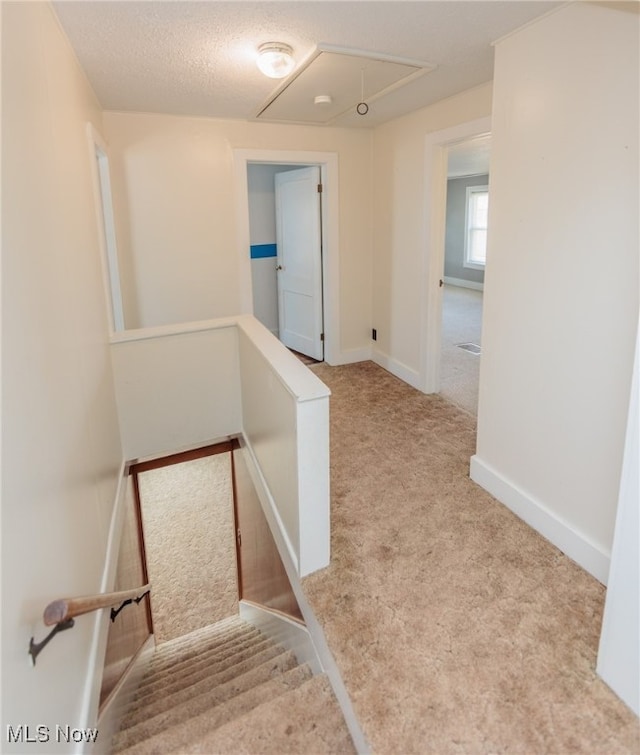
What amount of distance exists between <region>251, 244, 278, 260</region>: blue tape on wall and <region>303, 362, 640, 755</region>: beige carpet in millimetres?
3336

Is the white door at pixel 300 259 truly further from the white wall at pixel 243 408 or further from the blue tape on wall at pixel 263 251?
the white wall at pixel 243 408

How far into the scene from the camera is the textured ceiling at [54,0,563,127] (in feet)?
6.25

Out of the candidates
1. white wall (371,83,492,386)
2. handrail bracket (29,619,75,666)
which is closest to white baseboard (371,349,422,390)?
white wall (371,83,492,386)

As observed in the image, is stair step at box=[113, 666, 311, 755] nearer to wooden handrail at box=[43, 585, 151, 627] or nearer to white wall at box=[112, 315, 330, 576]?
white wall at box=[112, 315, 330, 576]

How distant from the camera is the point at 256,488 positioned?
3.09 meters

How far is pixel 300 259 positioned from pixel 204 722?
3.98 m

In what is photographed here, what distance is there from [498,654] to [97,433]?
1962mm

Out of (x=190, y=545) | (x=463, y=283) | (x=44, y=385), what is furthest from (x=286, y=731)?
(x=463, y=283)

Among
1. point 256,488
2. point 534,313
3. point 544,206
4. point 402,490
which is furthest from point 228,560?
point 544,206

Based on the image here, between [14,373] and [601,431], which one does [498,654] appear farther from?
[14,373]

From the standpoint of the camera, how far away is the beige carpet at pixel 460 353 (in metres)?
4.00

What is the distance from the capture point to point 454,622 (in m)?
1.84

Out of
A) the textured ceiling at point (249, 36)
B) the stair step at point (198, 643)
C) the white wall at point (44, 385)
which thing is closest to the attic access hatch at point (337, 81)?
the textured ceiling at point (249, 36)

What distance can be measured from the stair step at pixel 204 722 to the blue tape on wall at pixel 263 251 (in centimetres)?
440
